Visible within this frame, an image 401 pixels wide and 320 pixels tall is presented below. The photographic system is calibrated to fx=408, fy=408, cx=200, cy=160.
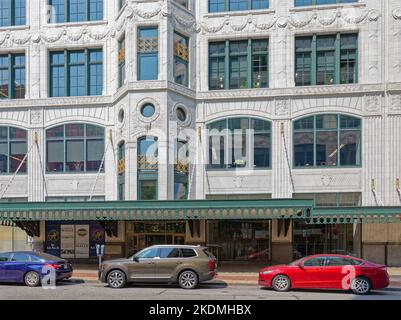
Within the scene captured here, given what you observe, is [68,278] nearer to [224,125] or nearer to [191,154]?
[191,154]

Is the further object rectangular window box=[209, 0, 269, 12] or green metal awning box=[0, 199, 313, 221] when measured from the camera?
rectangular window box=[209, 0, 269, 12]

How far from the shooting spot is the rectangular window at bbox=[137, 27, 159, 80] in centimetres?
2162

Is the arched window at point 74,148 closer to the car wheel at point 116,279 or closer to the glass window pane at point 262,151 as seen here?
the glass window pane at point 262,151

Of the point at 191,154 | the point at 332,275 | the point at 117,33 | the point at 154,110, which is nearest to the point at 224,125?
the point at 191,154

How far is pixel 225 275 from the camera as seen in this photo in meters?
18.3

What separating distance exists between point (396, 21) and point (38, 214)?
68.3 feet

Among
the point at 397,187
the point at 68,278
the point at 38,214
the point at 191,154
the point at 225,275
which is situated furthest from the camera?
the point at 191,154

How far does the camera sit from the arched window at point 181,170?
21656mm

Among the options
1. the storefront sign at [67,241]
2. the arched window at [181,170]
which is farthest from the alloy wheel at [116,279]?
the storefront sign at [67,241]

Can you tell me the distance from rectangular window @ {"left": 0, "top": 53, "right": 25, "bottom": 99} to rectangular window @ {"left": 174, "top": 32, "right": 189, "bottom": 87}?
9.62 meters

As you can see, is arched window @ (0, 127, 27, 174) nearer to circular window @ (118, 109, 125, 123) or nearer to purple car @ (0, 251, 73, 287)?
circular window @ (118, 109, 125, 123)

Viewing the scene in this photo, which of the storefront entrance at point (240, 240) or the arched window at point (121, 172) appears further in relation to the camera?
the arched window at point (121, 172)

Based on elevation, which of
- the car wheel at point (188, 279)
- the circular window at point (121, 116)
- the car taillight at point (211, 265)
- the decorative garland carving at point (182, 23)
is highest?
the decorative garland carving at point (182, 23)

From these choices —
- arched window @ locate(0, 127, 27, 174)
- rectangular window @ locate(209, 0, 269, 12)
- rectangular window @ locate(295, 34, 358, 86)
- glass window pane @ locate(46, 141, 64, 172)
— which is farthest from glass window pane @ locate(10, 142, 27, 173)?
rectangular window @ locate(295, 34, 358, 86)
